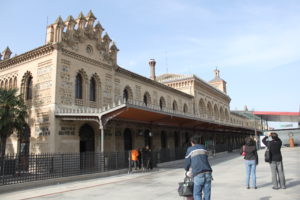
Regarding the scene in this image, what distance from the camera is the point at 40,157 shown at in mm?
11273

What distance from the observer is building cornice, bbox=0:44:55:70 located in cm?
1603

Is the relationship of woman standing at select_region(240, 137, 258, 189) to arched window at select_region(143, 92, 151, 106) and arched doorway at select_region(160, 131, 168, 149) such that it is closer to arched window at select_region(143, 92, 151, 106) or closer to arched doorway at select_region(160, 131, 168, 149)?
arched window at select_region(143, 92, 151, 106)

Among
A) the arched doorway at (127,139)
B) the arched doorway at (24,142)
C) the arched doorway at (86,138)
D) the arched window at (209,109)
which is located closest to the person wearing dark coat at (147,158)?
the arched doorway at (86,138)

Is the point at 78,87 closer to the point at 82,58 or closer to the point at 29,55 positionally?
the point at 82,58

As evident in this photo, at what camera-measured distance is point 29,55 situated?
17.2 metres

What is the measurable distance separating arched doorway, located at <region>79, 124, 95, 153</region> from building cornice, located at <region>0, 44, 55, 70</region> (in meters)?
5.14

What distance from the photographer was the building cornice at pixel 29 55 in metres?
16.0

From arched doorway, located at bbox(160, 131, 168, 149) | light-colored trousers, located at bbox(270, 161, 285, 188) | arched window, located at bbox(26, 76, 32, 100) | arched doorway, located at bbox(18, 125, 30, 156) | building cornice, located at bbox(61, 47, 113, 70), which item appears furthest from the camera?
arched doorway, located at bbox(160, 131, 168, 149)

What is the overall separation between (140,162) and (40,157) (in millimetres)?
6520

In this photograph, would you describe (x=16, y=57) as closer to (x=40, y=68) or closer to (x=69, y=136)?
(x=40, y=68)

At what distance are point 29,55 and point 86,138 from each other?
255 inches

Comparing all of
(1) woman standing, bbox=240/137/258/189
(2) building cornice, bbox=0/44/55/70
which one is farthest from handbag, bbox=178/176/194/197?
(2) building cornice, bbox=0/44/55/70

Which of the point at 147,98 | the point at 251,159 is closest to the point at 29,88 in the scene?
the point at 147,98

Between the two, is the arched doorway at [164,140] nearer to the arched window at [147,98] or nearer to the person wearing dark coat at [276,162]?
the arched window at [147,98]
